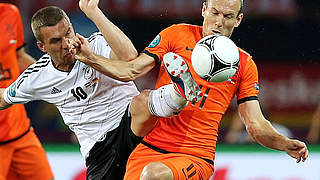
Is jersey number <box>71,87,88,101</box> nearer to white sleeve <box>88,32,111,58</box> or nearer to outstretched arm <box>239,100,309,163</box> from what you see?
white sleeve <box>88,32,111,58</box>

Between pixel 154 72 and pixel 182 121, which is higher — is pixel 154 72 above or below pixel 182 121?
below

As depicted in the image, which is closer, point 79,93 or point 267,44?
point 79,93

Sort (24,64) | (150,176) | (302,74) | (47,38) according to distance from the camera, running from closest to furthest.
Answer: (150,176), (47,38), (24,64), (302,74)

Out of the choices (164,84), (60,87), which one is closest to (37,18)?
(60,87)

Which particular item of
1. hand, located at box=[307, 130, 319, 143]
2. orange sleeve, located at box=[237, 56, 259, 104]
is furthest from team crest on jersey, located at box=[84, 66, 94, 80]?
hand, located at box=[307, 130, 319, 143]

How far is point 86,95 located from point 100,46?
1.27 feet

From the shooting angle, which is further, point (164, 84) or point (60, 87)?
point (60, 87)

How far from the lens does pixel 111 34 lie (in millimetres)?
4145

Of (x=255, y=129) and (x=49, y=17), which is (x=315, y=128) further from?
(x=49, y=17)

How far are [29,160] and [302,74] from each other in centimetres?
424

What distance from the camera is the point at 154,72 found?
8.70 meters

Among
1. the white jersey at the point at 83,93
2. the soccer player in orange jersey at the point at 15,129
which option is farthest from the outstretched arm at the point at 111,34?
the soccer player in orange jersey at the point at 15,129

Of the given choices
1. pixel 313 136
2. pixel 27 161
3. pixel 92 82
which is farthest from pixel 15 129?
pixel 313 136

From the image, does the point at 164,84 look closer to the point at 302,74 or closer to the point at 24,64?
the point at 24,64
